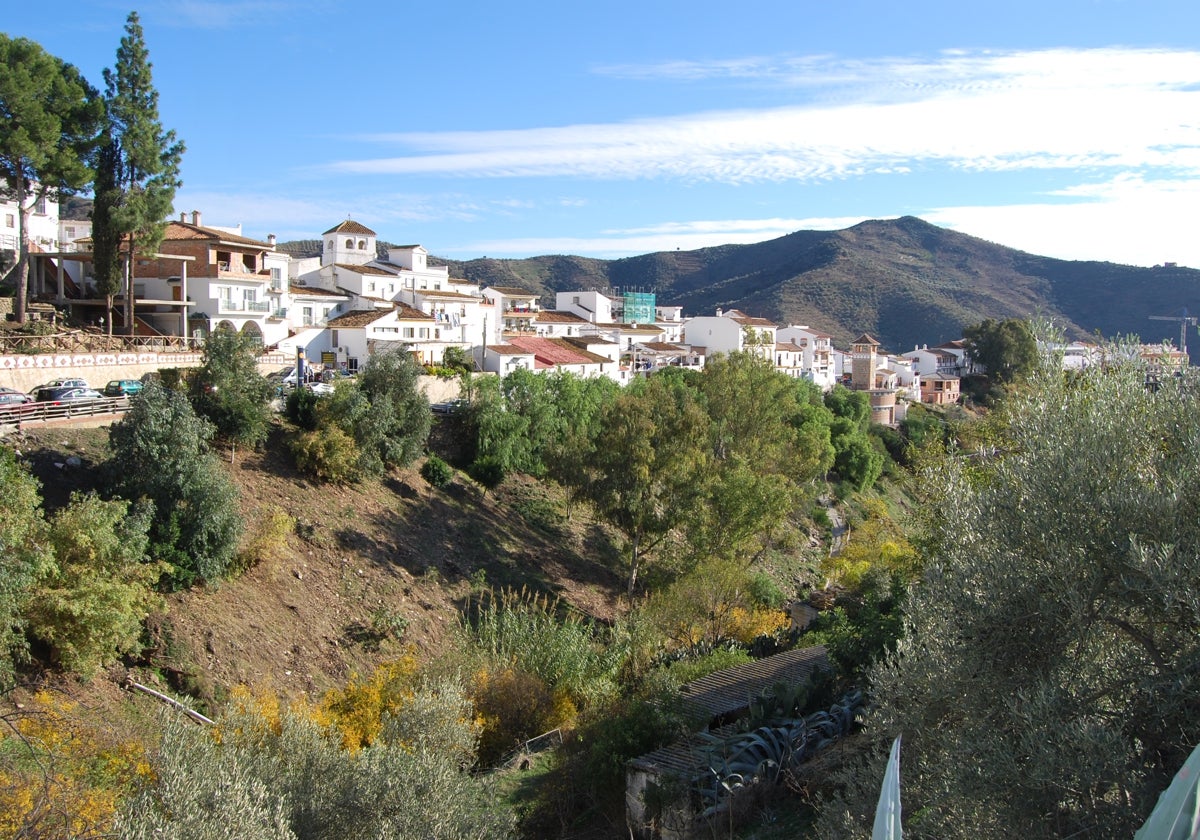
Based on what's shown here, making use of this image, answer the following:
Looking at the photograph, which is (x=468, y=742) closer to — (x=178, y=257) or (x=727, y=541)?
(x=727, y=541)

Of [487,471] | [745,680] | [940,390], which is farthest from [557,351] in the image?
[940,390]

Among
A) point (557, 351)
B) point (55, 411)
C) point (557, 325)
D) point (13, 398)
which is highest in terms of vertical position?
point (557, 325)

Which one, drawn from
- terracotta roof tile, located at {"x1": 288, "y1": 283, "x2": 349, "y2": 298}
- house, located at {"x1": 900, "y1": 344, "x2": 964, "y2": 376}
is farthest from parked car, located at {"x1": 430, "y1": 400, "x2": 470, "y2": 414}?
house, located at {"x1": 900, "y1": 344, "x2": 964, "y2": 376}

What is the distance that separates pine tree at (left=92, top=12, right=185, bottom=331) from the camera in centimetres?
3102

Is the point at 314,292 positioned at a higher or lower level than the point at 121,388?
higher

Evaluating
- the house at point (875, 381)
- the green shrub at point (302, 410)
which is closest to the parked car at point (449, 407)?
the green shrub at point (302, 410)

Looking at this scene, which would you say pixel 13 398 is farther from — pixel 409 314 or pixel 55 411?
pixel 409 314

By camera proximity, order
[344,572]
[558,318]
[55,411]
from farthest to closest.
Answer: [558,318] → [344,572] → [55,411]

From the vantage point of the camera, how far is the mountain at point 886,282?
356 feet

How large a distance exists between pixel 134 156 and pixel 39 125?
2.95 m

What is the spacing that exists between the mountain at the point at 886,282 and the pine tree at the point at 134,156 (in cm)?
8320

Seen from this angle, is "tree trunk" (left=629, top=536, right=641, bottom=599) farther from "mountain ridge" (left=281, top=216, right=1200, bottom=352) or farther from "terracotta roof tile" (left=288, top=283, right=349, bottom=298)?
"mountain ridge" (left=281, top=216, right=1200, bottom=352)

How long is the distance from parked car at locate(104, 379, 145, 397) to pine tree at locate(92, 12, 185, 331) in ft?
20.0

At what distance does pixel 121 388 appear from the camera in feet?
88.9
